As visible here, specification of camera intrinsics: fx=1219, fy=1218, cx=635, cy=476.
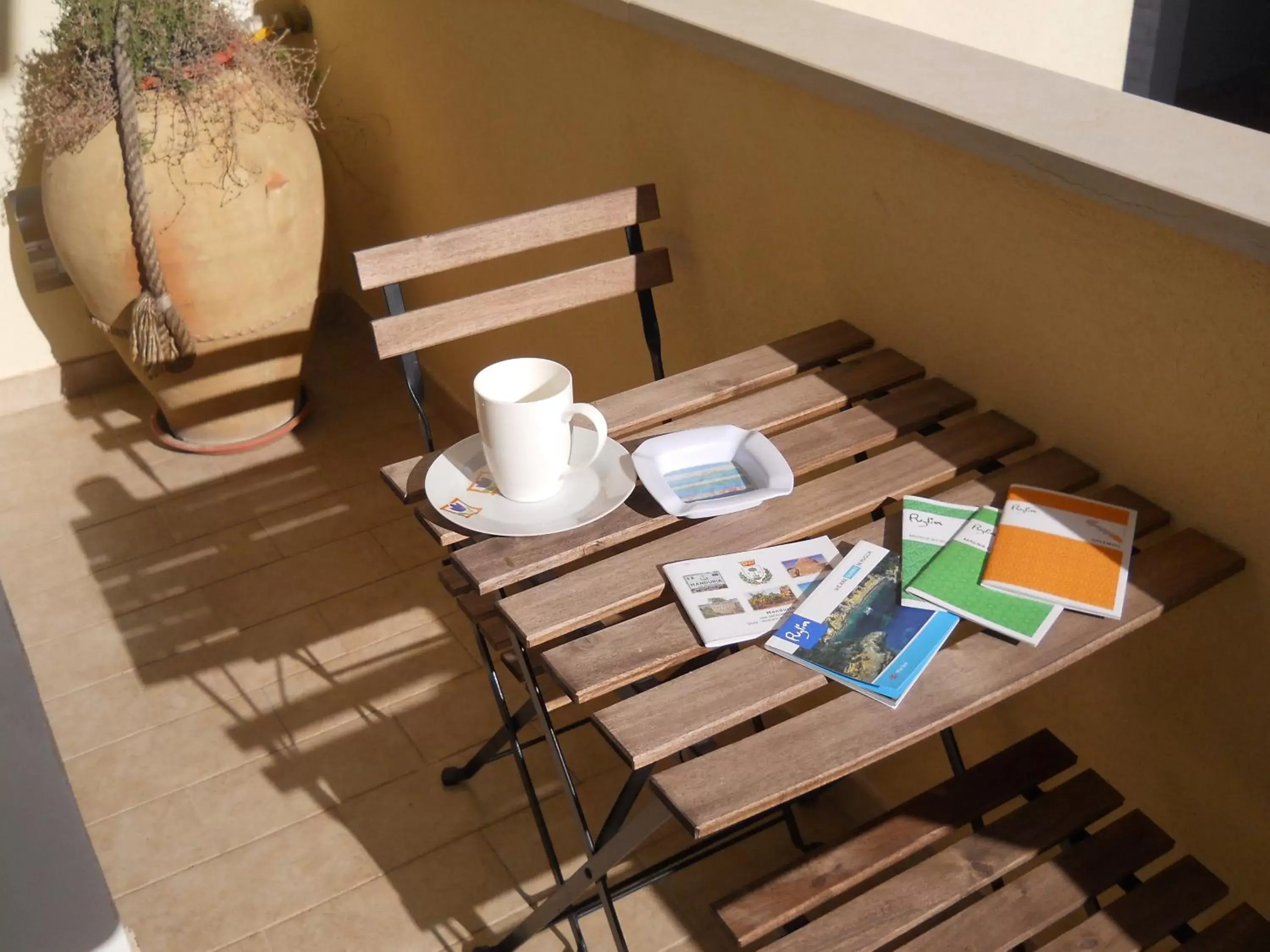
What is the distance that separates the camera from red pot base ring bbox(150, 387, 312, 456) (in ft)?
11.4

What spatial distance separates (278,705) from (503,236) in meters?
1.22

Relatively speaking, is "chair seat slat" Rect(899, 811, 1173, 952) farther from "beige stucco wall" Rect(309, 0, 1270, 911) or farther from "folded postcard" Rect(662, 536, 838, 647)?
"folded postcard" Rect(662, 536, 838, 647)

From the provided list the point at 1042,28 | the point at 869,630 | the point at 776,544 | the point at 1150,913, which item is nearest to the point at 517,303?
the point at 776,544

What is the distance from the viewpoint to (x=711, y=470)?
5.19ft

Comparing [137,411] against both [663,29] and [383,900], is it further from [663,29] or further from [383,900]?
[663,29]

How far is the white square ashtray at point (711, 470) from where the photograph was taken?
1495mm

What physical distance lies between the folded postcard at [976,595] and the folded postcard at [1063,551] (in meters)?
0.01

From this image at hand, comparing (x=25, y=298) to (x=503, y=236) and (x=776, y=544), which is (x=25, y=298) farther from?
(x=776, y=544)

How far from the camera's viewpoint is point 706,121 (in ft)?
6.85

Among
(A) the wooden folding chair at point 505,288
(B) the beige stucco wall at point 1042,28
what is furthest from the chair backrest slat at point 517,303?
(B) the beige stucco wall at point 1042,28

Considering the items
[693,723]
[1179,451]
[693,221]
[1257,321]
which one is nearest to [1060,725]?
[1179,451]

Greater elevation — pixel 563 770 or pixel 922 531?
pixel 922 531

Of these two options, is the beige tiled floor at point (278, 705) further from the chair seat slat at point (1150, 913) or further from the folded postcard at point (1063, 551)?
the folded postcard at point (1063, 551)

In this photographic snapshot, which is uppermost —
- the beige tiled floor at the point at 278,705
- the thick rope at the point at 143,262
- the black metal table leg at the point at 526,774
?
the thick rope at the point at 143,262
